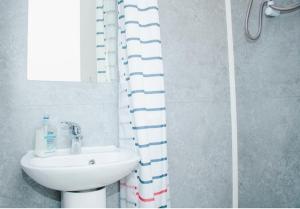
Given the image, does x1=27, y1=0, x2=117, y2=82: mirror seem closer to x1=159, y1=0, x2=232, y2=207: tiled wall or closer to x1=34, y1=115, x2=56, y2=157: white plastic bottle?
x1=34, y1=115, x2=56, y2=157: white plastic bottle

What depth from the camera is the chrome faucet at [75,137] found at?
46.9 inches

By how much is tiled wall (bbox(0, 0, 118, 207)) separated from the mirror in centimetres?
5

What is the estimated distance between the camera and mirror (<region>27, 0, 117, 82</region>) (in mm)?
1233

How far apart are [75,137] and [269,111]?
115 cm

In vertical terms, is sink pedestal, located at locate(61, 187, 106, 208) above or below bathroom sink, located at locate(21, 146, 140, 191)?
below

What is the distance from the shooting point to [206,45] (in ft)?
5.42

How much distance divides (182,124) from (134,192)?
0.56 metres

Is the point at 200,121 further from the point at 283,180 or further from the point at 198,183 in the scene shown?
the point at 283,180

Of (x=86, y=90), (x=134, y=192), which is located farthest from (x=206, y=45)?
(x=134, y=192)

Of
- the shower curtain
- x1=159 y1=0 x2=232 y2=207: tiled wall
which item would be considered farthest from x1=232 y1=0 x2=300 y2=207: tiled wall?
the shower curtain

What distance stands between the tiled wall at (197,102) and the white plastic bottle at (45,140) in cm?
70

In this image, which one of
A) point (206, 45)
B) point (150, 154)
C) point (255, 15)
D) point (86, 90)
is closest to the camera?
point (150, 154)

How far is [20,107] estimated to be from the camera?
3.83ft

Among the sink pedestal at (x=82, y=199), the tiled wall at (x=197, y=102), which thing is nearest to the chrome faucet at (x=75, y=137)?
the sink pedestal at (x=82, y=199)
